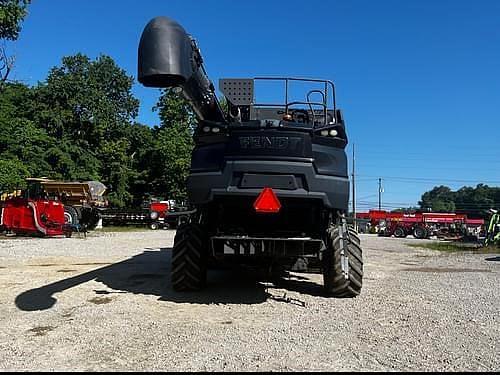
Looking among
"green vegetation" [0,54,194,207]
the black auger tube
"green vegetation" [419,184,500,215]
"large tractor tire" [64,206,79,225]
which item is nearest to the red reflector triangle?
the black auger tube

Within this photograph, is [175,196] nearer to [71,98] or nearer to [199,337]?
[71,98]

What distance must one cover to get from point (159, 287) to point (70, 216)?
16.2m

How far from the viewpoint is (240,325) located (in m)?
5.82

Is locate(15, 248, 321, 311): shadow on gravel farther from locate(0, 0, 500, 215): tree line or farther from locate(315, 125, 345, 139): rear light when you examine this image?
locate(0, 0, 500, 215): tree line

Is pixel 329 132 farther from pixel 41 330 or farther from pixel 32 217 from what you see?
pixel 32 217

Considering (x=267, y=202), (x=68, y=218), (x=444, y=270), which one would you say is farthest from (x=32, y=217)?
(x=267, y=202)

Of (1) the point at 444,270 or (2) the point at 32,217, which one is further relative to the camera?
(2) the point at 32,217

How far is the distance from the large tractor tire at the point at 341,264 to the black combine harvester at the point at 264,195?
0.05 ft

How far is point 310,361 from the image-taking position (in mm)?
4484

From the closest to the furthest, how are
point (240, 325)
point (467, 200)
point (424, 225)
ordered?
point (240, 325)
point (424, 225)
point (467, 200)

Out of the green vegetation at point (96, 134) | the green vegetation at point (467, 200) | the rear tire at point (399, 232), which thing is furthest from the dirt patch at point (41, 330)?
the green vegetation at point (467, 200)

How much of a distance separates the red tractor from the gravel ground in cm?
1199

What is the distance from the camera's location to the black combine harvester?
669cm

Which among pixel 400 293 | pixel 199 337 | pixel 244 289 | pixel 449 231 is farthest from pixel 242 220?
pixel 449 231
